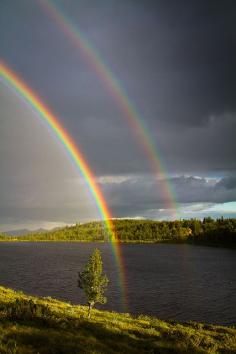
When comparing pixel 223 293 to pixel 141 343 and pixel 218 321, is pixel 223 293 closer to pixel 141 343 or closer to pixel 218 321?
pixel 218 321

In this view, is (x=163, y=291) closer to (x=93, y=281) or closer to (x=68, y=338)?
(x=93, y=281)

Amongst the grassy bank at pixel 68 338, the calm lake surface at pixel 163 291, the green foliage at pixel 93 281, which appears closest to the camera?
the grassy bank at pixel 68 338

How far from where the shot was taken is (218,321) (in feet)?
199

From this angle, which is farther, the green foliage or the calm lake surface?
the calm lake surface

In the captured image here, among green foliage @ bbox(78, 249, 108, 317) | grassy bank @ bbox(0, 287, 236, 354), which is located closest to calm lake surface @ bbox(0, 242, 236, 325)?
green foliage @ bbox(78, 249, 108, 317)

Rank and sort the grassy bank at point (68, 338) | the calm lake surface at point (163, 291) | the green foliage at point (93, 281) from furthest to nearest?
the calm lake surface at point (163, 291)
the green foliage at point (93, 281)
the grassy bank at point (68, 338)

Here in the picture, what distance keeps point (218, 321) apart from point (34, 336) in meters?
50.7

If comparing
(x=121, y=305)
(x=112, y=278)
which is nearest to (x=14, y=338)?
(x=121, y=305)

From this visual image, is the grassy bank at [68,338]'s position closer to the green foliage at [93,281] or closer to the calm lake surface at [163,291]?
the green foliage at [93,281]

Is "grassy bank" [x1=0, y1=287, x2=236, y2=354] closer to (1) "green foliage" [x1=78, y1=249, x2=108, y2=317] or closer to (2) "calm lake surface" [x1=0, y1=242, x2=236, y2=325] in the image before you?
(1) "green foliage" [x1=78, y1=249, x2=108, y2=317]

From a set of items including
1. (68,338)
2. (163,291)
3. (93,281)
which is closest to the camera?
(68,338)

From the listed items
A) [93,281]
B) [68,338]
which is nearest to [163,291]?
[93,281]

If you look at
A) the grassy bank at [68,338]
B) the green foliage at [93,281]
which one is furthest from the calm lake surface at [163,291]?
the grassy bank at [68,338]

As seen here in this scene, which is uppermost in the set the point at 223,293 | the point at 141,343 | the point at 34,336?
the point at 34,336
